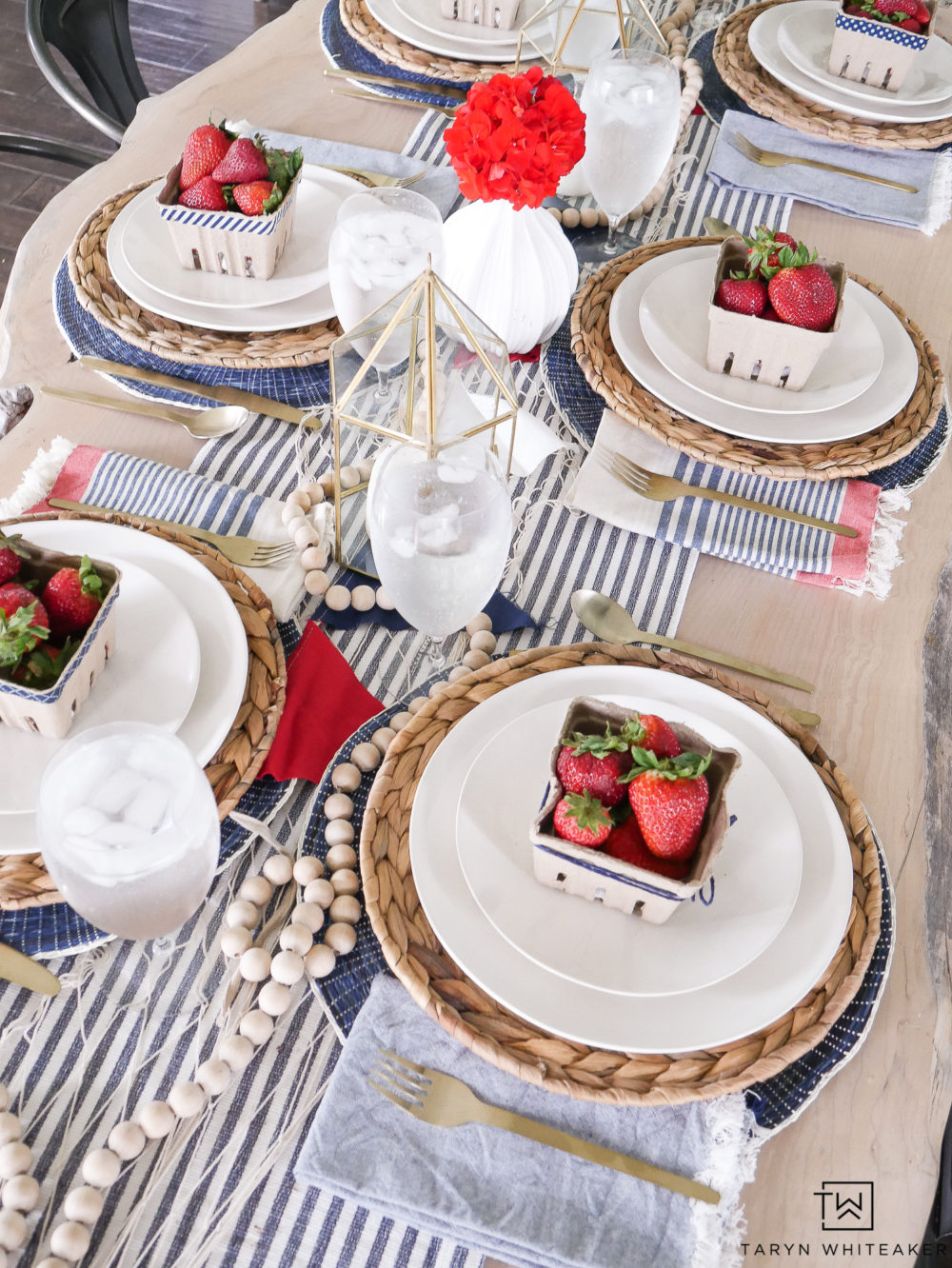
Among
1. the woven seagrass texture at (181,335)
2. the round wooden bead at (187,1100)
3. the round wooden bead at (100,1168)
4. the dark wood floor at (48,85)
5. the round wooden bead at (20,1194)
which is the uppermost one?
the woven seagrass texture at (181,335)

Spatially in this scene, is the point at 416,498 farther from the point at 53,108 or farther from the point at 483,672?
the point at 53,108

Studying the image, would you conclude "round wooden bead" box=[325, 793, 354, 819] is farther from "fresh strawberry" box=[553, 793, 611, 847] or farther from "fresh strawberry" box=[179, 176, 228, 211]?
"fresh strawberry" box=[179, 176, 228, 211]

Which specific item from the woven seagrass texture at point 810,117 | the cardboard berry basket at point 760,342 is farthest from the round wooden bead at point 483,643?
the woven seagrass texture at point 810,117

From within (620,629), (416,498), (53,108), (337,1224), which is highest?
(416,498)

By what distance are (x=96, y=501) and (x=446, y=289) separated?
37cm

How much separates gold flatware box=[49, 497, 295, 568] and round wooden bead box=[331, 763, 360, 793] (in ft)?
0.75

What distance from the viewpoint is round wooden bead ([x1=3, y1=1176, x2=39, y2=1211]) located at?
594 millimetres

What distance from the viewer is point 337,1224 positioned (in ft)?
2.02

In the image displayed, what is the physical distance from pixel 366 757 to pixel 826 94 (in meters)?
1.20

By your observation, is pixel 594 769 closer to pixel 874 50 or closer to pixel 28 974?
pixel 28 974

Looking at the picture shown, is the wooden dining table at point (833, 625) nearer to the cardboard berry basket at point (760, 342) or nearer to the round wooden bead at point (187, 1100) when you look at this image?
the cardboard berry basket at point (760, 342)

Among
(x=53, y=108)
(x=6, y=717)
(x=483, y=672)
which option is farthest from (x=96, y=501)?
(x=53, y=108)

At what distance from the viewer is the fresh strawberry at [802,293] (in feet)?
3.23

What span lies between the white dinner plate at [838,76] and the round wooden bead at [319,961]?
4.41 ft
